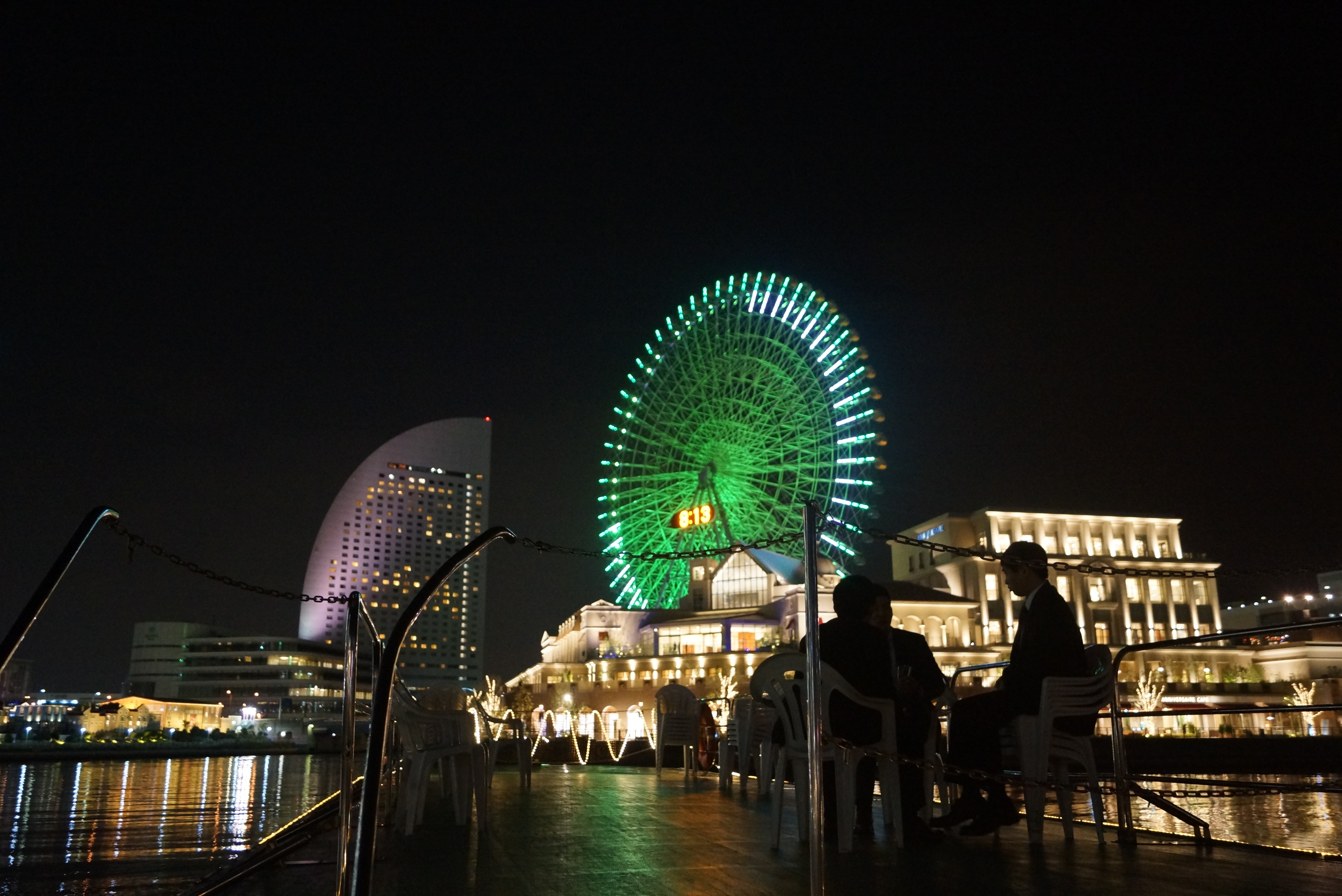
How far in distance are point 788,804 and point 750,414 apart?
94.9ft

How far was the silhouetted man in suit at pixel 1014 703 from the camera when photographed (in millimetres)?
4004

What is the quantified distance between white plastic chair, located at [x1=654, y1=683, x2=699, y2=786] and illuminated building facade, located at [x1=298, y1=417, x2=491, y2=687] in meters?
92.1

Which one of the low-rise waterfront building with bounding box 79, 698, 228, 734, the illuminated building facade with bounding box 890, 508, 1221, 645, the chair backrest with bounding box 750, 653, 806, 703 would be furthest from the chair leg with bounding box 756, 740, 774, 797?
the low-rise waterfront building with bounding box 79, 698, 228, 734

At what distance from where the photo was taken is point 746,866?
3242 millimetres

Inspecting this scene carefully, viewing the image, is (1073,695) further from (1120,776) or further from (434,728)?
(434,728)

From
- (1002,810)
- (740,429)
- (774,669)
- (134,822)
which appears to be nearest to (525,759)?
(134,822)

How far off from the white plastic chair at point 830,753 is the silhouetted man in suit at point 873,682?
0.14ft

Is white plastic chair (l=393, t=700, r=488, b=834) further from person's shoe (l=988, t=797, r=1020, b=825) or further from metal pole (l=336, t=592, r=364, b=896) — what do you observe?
person's shoe (l=988, t=797, r=1020, b=825)

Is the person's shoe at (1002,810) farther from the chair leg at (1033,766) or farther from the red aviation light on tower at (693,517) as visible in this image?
the red aviation light on tower at (693,517)

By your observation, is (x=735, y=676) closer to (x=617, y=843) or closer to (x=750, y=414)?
(x=750, y=414)

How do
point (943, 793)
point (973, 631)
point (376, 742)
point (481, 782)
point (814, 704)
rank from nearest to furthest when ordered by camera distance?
point (376, 742) → point (814, 704) → point (481, 782) → point (943, 793) → point (973, 631)

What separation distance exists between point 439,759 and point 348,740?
1.75 meters

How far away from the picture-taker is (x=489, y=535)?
3729mm

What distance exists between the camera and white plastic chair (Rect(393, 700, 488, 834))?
459cm
